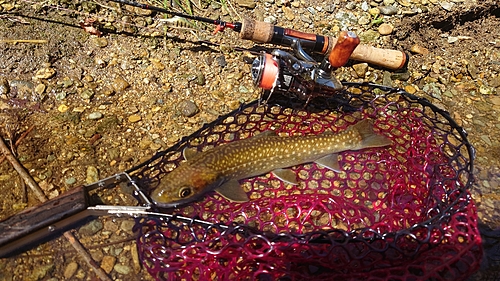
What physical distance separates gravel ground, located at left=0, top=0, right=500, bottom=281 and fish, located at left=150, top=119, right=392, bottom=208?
1.73 feet

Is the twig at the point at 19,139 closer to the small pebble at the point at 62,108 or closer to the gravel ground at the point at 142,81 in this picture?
the gravel ground at the point at 142,81

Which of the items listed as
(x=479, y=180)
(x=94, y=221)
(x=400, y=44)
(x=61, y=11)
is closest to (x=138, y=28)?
(x=61, y=11)

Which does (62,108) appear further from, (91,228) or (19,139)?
(91,228)

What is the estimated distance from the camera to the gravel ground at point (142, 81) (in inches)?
141

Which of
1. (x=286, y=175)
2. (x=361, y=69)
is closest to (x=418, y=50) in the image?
(x=361, y=69)

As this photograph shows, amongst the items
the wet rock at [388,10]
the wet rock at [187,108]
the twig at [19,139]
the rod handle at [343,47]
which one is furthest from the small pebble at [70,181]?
the wet rock at [388,10]

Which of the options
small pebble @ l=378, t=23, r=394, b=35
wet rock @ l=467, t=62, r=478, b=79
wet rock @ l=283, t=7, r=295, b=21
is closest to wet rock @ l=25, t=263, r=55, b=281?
wet rock @ l=283, t=7, r=295, b=21

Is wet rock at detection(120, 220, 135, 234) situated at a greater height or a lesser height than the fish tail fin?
lesser

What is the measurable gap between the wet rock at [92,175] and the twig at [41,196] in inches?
15.5

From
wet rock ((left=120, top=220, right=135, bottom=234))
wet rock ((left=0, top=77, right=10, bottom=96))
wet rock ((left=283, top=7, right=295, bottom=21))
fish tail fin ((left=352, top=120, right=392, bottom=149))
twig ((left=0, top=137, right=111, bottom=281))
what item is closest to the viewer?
twig ((left=0, top=137, right=111, bottom=281))

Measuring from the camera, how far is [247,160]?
369 cm

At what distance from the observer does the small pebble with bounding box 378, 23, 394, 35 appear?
5.43 meters

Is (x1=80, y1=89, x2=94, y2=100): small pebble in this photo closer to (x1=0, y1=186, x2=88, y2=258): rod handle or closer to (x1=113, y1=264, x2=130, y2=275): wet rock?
(x1=0, y1=186, x2=88, y2=258): rod handle

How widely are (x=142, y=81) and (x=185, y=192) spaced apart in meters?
1.82
